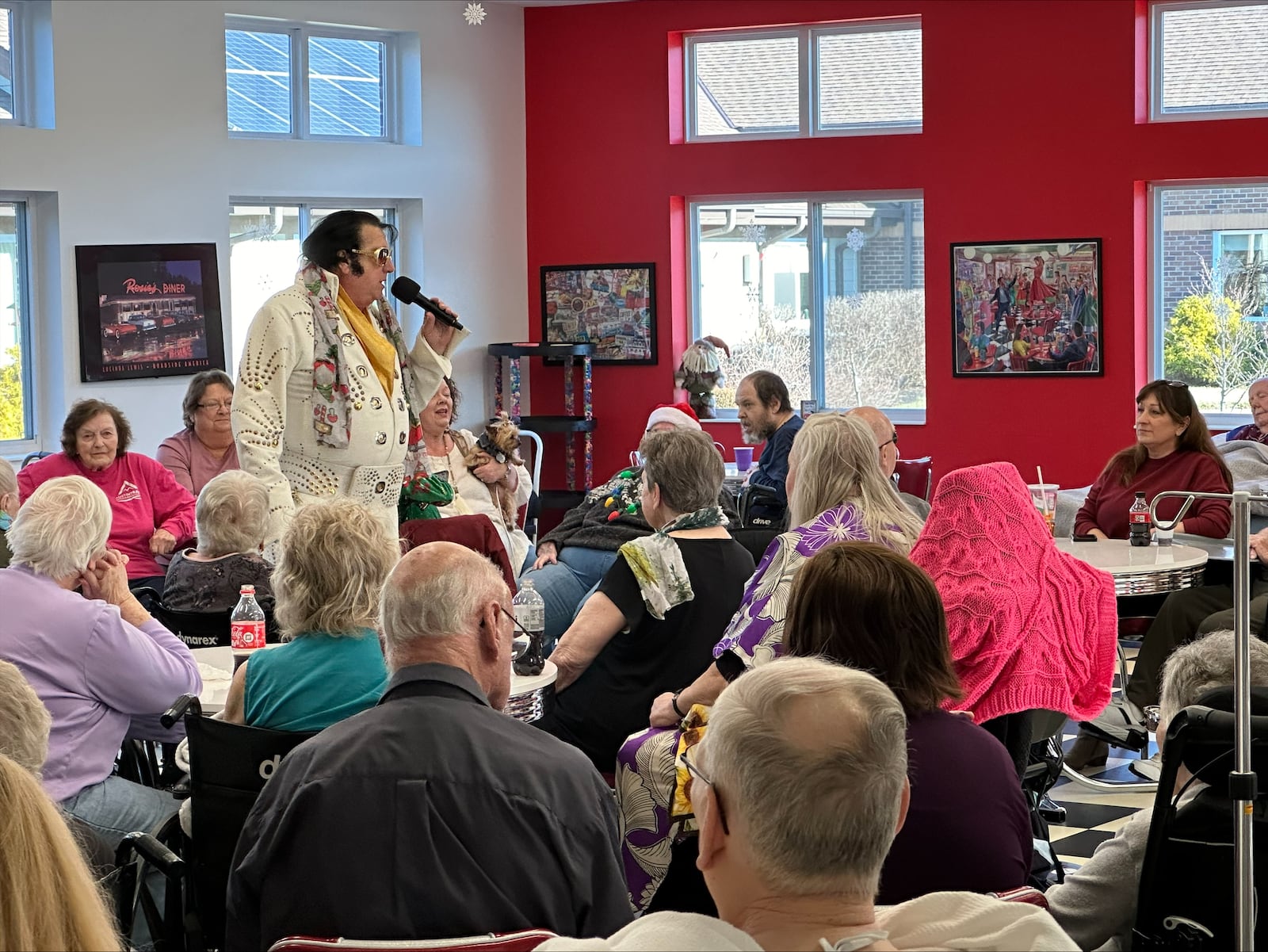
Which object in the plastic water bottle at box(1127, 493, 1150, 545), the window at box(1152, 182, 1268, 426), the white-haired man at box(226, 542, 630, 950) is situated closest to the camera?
the white-haired man at box(226, 542, 630, 950)

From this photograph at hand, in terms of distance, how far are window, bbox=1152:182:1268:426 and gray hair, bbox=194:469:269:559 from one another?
277 inches

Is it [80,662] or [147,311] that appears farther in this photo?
[147,311]

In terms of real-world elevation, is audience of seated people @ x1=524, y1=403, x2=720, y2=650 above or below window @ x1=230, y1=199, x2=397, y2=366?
below

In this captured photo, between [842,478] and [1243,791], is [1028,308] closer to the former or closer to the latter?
[842,478]

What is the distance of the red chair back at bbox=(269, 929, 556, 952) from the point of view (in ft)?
6.13

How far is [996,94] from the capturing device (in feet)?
31.9

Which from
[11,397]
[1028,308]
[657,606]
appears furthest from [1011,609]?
[11,397]

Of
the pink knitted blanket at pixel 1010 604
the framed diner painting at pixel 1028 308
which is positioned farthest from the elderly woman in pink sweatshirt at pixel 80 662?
the framed diner painting at pixel 1028 308

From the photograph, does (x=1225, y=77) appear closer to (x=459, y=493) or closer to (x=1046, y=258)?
(x=1046, y=258)

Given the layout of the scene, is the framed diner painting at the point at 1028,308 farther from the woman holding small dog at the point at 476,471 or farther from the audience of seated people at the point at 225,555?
the audience of seated people at the point at 225,555

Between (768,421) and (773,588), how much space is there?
4132 millimetres

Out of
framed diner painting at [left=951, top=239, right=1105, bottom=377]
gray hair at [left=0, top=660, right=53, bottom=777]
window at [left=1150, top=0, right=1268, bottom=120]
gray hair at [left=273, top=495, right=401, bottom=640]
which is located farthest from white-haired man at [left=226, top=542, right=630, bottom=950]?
window at [left=1150, top=0, right=1268, bottom=120]

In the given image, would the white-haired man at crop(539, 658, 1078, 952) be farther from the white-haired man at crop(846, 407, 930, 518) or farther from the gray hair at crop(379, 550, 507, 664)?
the white-haired man at crop(846, 407, 930, 518)

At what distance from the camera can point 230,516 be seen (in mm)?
4461
